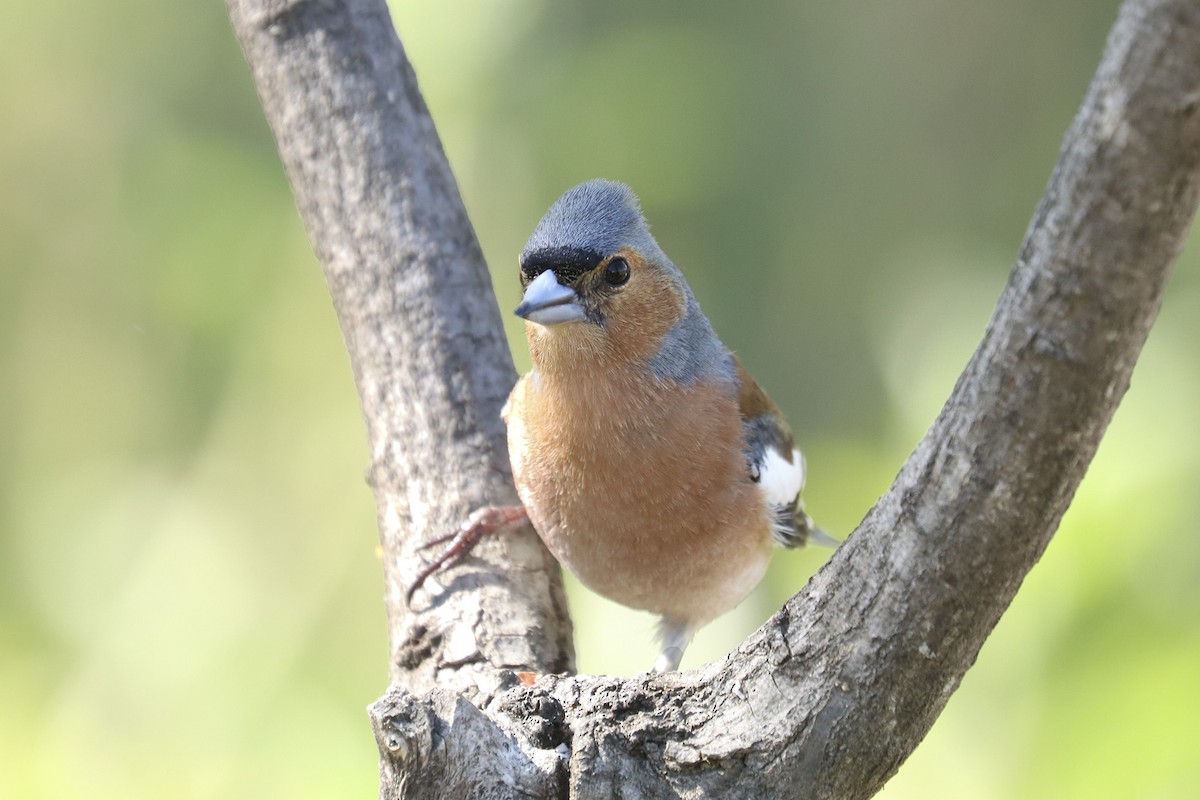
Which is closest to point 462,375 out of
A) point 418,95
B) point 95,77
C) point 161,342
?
point 418,95

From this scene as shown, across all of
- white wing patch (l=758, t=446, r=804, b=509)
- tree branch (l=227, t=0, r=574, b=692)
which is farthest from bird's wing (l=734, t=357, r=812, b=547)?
tree branch (l=227, t=0, r=574, b=692)

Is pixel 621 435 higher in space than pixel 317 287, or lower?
lower

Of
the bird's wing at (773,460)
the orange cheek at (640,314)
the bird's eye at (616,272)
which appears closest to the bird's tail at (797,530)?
the bird's wing at (773,460)

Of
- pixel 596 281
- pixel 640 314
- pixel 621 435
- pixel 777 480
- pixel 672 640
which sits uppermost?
pixel 596 281

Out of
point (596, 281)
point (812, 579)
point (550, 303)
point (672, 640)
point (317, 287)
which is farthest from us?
point (317, 287)

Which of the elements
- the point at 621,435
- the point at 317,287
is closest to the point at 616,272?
the point at 621,435

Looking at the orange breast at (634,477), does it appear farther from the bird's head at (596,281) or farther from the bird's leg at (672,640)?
the bird's leg at (672,640)

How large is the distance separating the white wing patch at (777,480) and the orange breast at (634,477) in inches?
2.5

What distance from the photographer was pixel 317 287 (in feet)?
13.6

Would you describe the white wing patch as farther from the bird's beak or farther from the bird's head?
the bird's beak

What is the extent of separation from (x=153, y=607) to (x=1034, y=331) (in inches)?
138

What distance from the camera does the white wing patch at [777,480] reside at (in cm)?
259

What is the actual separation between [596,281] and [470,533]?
63cm

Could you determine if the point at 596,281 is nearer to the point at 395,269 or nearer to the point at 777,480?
the point at 395,269
